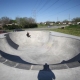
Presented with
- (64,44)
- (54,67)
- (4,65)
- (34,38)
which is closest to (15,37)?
(34,38)

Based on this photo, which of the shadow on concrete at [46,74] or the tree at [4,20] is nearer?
the shadow on concrete at [46,74]

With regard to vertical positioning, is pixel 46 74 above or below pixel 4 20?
below

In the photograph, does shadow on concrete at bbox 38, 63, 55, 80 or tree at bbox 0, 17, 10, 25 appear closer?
shadow on concrete at bbox 38, 63, 55, 80

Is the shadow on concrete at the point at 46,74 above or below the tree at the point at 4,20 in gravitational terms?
below

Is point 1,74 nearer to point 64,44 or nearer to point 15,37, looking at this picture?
point 64,44

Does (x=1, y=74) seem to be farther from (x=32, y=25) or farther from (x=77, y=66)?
(x=32, y=25)

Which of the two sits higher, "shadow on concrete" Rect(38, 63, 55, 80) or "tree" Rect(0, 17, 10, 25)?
"tree" Rect(0, 17, 10, 25)

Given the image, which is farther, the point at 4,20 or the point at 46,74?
the point at 4,20

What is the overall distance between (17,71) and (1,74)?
595mm

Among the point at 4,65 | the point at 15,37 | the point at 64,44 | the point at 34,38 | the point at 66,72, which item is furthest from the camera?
the point at 34,38

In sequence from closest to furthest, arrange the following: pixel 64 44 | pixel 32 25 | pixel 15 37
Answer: pixel 64 44, pixel 15 37, pixel 32 25

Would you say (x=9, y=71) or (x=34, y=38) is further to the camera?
(x=34, y=38)

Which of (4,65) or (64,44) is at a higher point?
(4,65)

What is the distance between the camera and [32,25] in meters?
41.1
